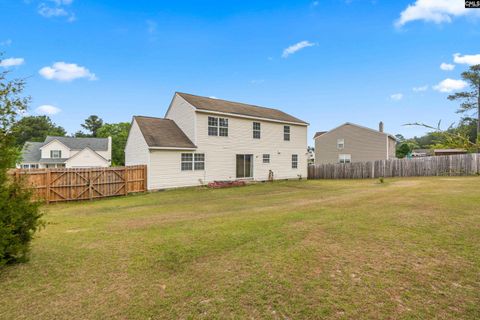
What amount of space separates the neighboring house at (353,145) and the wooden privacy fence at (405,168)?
24.3 feet

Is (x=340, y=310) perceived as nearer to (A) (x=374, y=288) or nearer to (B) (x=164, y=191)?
(A) (x=374, y=288)

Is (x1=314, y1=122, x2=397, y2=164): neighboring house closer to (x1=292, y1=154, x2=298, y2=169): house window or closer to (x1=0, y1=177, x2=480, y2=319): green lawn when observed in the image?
(x1=292, y1=154, x2=298, y2=169): house window

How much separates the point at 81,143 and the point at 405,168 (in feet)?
162

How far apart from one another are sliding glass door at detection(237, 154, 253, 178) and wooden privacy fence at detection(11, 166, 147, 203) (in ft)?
24.3

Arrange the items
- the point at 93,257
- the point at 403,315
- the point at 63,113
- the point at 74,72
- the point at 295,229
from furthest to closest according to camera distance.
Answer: the point at 63,113, the point at 74,72, the point at 295,229, the point at 93,257, the point at 403,315

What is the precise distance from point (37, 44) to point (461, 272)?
22484 mm

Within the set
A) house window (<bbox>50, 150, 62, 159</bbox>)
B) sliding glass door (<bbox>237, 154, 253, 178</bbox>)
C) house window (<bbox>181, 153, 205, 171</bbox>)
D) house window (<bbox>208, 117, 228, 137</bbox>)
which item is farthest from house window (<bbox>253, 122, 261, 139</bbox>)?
house window (<bbox>50, 150, 62, 159</bbox>)

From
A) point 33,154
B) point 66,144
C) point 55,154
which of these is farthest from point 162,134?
point 33,154

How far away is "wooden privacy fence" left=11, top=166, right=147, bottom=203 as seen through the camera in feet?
41.2

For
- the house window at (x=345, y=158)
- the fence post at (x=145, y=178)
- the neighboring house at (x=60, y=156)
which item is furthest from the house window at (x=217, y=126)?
the neighboring house at (x=60, y=156)

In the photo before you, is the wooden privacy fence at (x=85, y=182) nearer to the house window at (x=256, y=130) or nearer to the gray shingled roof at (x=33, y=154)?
the house window at (x=256, y=130)

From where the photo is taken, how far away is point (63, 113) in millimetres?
28469

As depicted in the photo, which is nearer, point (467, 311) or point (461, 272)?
point (467, 311)

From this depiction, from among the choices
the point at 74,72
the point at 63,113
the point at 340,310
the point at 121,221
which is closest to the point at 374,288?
the point at 340,310
